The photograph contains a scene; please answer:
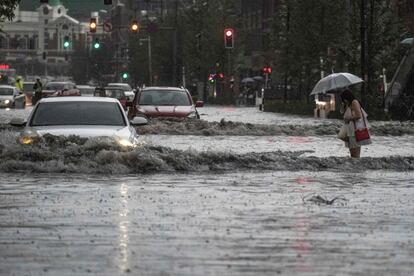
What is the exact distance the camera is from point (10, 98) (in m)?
70.4

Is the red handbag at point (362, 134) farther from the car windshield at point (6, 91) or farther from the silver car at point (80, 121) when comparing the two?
the car windshield at point (6, 91)

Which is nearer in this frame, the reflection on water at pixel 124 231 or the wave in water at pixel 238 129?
the reflection on water at pixel 124 231

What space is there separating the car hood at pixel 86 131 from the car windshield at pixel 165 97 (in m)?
14.1

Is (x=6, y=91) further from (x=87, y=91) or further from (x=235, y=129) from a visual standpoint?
(x=235, y=129)

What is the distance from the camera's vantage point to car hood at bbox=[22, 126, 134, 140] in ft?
68.0

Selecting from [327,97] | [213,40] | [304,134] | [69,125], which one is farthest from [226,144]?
[213,40]

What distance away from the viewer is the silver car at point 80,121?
822 inches

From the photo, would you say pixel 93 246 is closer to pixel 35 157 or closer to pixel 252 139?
pixel 35 157

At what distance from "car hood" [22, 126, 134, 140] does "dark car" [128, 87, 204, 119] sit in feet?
45.1

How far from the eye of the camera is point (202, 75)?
4277 inches

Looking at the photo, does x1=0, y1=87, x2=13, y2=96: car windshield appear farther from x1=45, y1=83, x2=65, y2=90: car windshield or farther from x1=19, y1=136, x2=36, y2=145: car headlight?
x1=19, y1=136, x2=36, y2=145: car headlight

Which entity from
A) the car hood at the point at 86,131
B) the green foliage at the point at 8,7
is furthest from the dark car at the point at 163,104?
the car hood at the point at 86,131

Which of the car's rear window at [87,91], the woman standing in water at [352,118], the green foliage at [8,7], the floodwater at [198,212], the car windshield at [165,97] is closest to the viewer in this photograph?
the floodwater at [198,212]

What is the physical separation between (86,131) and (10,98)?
50.4 meters
